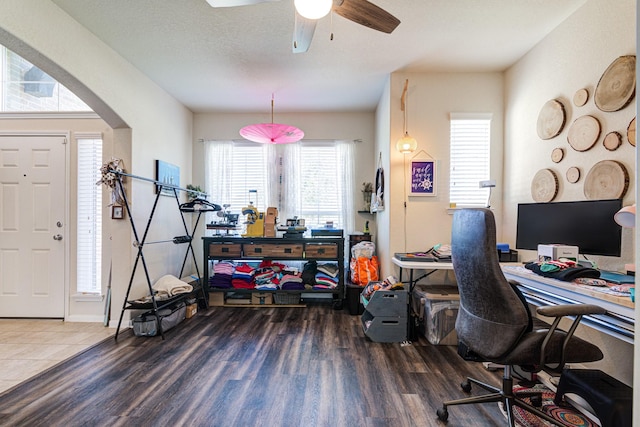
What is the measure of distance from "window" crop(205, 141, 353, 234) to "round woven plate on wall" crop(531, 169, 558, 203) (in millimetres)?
2178

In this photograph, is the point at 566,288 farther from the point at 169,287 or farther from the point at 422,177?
the point at 169,287

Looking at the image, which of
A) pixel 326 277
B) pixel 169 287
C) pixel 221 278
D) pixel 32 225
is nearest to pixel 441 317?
pixel 326 277

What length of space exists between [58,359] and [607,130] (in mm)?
4639

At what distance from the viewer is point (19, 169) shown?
299cm

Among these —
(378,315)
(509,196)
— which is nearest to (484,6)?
(509,196)

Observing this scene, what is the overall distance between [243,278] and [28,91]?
131 inches

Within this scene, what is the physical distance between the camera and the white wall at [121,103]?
1.90 metres

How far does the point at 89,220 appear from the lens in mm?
3014

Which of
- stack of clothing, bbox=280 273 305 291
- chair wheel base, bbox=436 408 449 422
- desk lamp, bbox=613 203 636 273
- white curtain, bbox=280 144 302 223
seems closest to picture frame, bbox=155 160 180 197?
white curtain, bbox=280 144 302 223

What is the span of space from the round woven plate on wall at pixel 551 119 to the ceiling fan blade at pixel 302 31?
215cm

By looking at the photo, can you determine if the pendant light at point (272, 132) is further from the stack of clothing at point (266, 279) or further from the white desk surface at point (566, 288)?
the white desk surface at point (566, 288)

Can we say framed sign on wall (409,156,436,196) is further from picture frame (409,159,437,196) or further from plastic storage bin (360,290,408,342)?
plastic storage bin (360,290,408,342)

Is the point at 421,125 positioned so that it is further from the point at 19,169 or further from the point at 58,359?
the point at 19,169

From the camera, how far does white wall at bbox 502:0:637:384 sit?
1737mm
